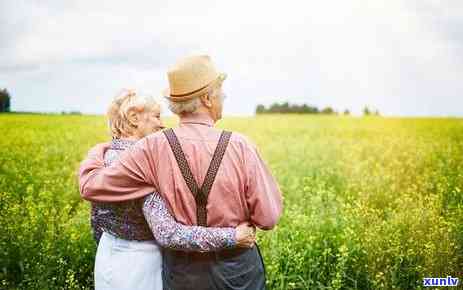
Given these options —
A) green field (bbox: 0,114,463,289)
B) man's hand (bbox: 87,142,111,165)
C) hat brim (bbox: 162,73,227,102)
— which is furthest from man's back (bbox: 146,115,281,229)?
green field (bbox: 0,114,463,289)

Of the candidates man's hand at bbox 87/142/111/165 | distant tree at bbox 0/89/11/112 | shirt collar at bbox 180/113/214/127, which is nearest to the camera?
shirt collar at bbox 180/113/214/127

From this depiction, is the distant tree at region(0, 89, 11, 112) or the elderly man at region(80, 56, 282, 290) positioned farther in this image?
the distant tree at region(0, 89, 11, 112)

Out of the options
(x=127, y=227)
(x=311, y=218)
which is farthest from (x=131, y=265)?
(x=311, y=218)

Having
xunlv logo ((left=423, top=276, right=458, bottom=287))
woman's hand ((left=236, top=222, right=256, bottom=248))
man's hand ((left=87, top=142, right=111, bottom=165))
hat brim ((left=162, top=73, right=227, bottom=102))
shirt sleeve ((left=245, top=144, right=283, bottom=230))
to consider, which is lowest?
xunlv logo ((left=423, top=276, right=458, bottom=287))

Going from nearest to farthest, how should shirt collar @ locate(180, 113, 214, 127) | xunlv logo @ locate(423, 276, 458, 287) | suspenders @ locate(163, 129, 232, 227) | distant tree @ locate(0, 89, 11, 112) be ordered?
suspenders @ locate(163, 129, 232, 227) < shirt collar @ locate(180, 113, 214, 127) < xunlv logo @ locate(423, 276, 458, 287) < distant tree @ locate(0, 89, 11, 112)

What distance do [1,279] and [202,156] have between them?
286 centimetres

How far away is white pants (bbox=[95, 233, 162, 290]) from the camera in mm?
2912

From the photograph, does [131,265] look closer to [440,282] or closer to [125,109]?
[125,109]

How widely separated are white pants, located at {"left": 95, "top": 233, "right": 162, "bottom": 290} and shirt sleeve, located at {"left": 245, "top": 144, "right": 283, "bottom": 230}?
2.16 feet

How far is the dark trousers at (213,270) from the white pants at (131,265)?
21 cm

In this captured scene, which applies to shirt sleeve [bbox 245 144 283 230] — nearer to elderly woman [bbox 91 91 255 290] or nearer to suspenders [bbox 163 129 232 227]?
suspenders [bbox 163 129 232 227]

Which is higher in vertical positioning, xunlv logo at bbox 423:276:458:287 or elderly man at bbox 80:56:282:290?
elderly man at bbox 80:56:282:290

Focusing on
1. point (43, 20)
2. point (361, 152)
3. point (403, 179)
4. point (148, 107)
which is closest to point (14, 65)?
point (43, 20)

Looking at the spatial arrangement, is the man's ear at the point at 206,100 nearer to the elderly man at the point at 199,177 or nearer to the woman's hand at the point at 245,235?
the elderly man at the point at 199,177
